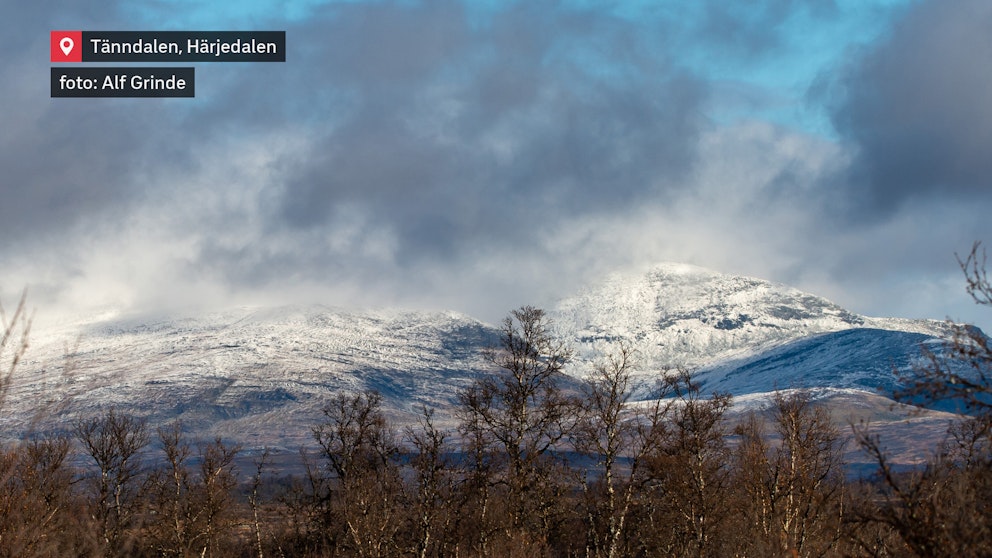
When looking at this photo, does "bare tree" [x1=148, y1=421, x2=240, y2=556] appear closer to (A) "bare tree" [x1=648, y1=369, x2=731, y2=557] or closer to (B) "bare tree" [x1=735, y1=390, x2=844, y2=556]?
(A) "bare tree" [x1=648, y1=369, x2=731, y2=557]

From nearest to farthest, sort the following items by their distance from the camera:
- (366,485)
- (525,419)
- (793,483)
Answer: (793,483)
(525,419)
(366,485)

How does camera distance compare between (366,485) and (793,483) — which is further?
(366,485)

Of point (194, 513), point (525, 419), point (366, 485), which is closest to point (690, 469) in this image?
point (525, 419)

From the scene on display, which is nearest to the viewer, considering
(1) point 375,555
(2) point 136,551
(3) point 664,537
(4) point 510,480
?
(1) point 375,555

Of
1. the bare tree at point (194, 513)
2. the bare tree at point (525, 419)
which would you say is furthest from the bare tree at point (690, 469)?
the bare tree at point (194, 513)

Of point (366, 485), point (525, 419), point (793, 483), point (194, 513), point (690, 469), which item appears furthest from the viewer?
point (194, 513)

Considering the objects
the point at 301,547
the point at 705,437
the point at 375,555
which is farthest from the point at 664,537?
the point at 301,547

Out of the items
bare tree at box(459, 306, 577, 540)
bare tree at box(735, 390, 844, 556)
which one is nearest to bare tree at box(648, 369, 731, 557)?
bare tree at box(735, 390, 844, 556)

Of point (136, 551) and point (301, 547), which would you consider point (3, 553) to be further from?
point (301, 547)

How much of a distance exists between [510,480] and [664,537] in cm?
2722

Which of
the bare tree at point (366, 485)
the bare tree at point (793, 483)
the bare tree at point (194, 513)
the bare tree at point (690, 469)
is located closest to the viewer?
the bare tree at point (793, 483)

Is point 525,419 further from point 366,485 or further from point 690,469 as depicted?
point 366,485

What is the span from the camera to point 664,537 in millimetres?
68688

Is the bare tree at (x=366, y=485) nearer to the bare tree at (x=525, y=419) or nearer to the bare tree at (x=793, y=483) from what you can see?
the bare tree at (x=525, y=419)
